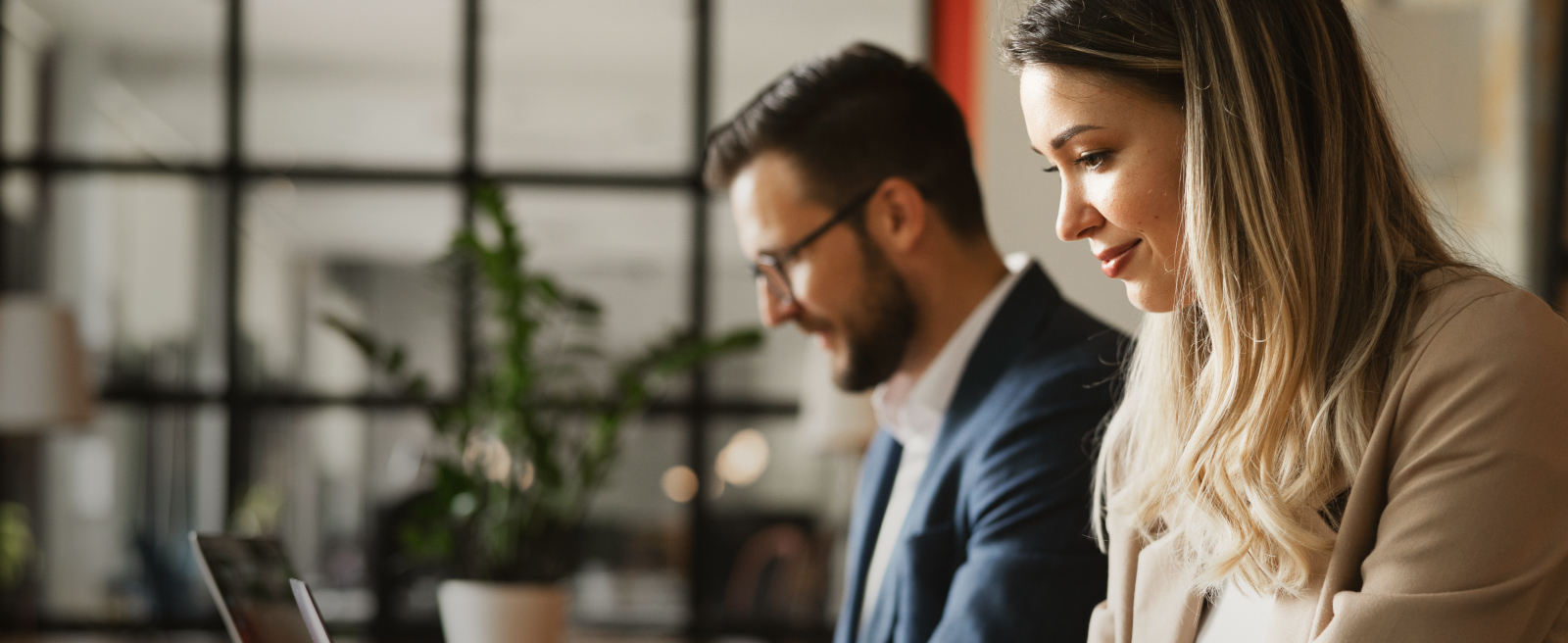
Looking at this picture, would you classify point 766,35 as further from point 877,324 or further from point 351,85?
point 877,324

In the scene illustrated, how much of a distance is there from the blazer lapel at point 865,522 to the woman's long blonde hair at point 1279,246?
2.67 ft

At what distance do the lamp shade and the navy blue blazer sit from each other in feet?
11.5

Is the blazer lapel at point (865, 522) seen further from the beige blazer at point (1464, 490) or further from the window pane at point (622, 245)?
the window pane at point (622, 245)

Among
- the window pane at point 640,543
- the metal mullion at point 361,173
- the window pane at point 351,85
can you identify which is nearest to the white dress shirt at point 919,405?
the window pane at point 640,543

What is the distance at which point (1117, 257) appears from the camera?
101 cm

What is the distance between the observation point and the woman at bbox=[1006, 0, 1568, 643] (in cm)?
76

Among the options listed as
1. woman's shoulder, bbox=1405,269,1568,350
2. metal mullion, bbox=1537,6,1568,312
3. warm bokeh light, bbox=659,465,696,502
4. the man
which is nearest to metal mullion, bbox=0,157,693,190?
warm bokeh light, bbox=659,465,696,502

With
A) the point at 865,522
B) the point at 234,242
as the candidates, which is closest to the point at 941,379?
the point at 865,522

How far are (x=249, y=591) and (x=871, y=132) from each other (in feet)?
3.58

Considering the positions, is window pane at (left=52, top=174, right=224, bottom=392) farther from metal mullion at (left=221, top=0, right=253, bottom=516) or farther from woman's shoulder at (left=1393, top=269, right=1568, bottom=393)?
woman's shoulder at (left=1393, top=269, right=1568, bottom=393)

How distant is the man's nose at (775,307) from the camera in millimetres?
1817

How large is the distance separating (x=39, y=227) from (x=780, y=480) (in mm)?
3352

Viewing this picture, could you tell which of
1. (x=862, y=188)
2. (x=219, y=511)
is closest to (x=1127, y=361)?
(x=862, y=188)

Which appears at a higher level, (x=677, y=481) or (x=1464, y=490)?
(x=1464, y=490)
